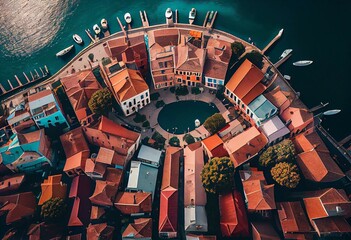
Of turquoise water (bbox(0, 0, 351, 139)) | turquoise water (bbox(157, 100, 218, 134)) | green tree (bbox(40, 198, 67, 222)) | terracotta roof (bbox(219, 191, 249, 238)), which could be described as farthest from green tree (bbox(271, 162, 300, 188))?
green tree (bbox(40, 198, 67, 222))

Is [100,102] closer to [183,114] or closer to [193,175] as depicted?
[183,114]

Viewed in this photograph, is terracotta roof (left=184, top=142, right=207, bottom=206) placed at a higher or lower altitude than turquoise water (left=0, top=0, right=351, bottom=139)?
lower

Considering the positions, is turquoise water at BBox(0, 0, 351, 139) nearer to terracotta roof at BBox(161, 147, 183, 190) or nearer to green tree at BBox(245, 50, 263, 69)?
green tree at BBox(245, 50, 263, 69)

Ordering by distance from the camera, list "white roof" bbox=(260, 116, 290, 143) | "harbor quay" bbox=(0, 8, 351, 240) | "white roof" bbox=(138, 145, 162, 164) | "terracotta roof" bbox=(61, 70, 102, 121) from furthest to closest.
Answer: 1. "terracotta roof" bbox=(61, 70, 102, 121)
2. "white roof" bbox=(138, 145, 162, 164)
3. "white roof" bbox=(260, 116, 290, 143)
4. "harbor quay" bbox=(0, 8, 351, 240)

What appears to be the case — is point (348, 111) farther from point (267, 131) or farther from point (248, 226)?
point (248, 226)

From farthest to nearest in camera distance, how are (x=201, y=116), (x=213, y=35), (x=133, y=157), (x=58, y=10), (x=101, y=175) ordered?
1. (x=58, y=10)
2. (x=213, y=35)
3. (x=201, y=116)
4. (x=133, y=157)
5. (x=101, y=175)

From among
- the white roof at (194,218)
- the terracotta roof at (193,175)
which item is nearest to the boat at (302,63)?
the terracotta roof at (193,175)

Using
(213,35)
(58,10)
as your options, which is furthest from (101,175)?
(58,10)
